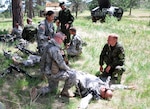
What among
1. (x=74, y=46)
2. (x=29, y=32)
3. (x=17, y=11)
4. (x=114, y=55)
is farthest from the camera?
(x=17, y=11)

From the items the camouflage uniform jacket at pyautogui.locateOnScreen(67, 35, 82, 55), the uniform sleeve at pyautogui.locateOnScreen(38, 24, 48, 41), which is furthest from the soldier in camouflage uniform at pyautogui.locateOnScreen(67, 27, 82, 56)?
the uniform sleeve at pyautogui.locateOnScreen(38, 24, 48, 41)

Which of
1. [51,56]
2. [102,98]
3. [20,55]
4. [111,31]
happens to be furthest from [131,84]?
[111,31]

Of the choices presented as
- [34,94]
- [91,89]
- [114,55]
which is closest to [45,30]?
[114,55]

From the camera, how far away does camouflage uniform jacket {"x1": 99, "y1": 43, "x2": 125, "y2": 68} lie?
741 cm

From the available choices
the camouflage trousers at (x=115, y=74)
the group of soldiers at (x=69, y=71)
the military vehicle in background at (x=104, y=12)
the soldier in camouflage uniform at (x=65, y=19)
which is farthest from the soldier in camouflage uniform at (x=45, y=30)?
the military vehicle in background at (x=104, y=12)

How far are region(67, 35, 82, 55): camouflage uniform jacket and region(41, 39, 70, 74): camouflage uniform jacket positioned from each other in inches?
131

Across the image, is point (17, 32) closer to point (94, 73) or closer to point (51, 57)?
point (94, 73)

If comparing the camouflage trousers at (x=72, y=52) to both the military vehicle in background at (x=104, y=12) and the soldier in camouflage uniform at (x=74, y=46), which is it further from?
the military vehicle in background at (x=104, y=12)

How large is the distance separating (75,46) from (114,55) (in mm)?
2184

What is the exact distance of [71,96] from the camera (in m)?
6.41

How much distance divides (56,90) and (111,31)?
8.67m

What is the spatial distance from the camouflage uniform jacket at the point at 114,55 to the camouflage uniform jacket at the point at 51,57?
182 centimetres

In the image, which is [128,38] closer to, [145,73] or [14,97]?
[145,73]

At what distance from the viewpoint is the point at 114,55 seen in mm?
7508
